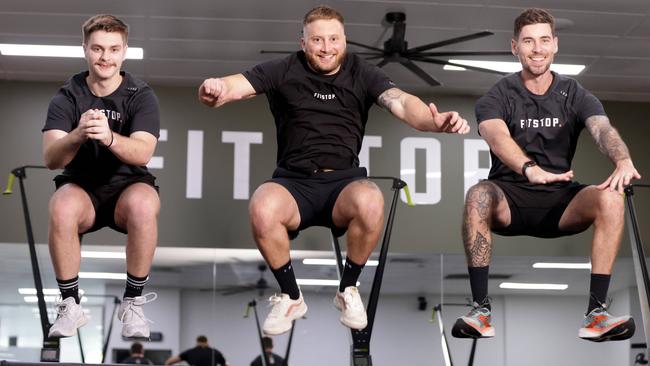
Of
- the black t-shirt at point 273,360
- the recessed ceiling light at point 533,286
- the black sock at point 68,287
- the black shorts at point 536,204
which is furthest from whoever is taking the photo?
the recessed ceiling light at point 533,286

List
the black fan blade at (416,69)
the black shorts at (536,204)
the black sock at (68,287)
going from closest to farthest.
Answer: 1. the black sock at (68,287)
2. the black shorts at (536,204)
3. the black fan blade at (416,69)

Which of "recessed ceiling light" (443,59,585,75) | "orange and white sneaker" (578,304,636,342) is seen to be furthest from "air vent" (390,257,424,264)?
"orange and white sneaker" (578,304,636,342)

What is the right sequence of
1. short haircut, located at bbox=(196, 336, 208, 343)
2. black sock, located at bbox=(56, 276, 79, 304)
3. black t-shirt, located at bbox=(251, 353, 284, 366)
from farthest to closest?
short haircut, located at bbox=(196, 336, 208, 343) < black t-shirt, located at bbox=(251, 353, 284, 366) < black sock, located at bbox=(56, 276, 79, 304)

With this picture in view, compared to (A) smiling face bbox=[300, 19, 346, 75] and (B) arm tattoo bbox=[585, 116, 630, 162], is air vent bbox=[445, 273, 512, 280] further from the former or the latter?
(A) smiling face bbox=[300, 19, 346, 75]

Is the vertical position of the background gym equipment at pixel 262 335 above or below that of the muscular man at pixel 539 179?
below

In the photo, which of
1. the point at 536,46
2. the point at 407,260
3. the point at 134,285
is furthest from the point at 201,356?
the point at 536,46

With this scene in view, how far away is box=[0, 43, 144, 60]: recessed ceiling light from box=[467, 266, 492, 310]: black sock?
15.5ft

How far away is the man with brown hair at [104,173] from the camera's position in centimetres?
339

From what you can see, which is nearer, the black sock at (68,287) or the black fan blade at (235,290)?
the black sock at (68,287)

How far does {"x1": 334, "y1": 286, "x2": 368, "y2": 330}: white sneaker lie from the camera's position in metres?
3.45

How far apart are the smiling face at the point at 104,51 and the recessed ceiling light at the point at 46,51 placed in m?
4.14

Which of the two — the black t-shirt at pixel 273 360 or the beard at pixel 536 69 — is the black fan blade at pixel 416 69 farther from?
the beard at pixel 536 69

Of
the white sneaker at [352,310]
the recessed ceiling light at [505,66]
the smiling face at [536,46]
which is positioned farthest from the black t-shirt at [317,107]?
the recessed ceiling light at [505,66]

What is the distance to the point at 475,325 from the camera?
350cm
